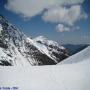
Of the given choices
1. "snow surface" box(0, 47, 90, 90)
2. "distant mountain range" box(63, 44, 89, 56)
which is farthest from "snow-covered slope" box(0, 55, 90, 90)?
"distant mountain range" box(63, 44, 89, 56)

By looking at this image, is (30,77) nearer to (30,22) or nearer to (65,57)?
(65,57)

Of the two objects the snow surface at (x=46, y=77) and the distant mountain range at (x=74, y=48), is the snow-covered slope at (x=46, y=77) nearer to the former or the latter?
the snow surface at (x=46, y=77)

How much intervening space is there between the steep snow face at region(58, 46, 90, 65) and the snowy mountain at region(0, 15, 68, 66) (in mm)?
50

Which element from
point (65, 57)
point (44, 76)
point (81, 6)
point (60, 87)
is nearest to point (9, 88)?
point (44, 76)

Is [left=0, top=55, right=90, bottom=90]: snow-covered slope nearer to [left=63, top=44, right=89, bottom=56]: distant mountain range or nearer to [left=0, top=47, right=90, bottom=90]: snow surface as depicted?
[left=0, top=47, right=90, bottom=90]: snow surface

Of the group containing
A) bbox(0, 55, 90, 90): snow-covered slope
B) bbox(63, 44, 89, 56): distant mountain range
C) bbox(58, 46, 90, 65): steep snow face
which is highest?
bbox(63, 44, 89, 56): distant mountain range

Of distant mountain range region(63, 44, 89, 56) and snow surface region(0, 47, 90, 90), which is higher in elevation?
distant mountain range region(63, 44, 89, 56)

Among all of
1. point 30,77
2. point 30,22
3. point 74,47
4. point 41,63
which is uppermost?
point 30,22

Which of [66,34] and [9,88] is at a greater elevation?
[66,34]

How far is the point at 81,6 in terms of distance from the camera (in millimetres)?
1869

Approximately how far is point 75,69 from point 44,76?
12.2 inches

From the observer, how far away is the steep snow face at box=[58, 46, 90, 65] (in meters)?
1.85

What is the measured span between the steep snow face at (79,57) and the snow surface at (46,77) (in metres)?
0.05

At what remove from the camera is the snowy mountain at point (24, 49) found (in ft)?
5.73
